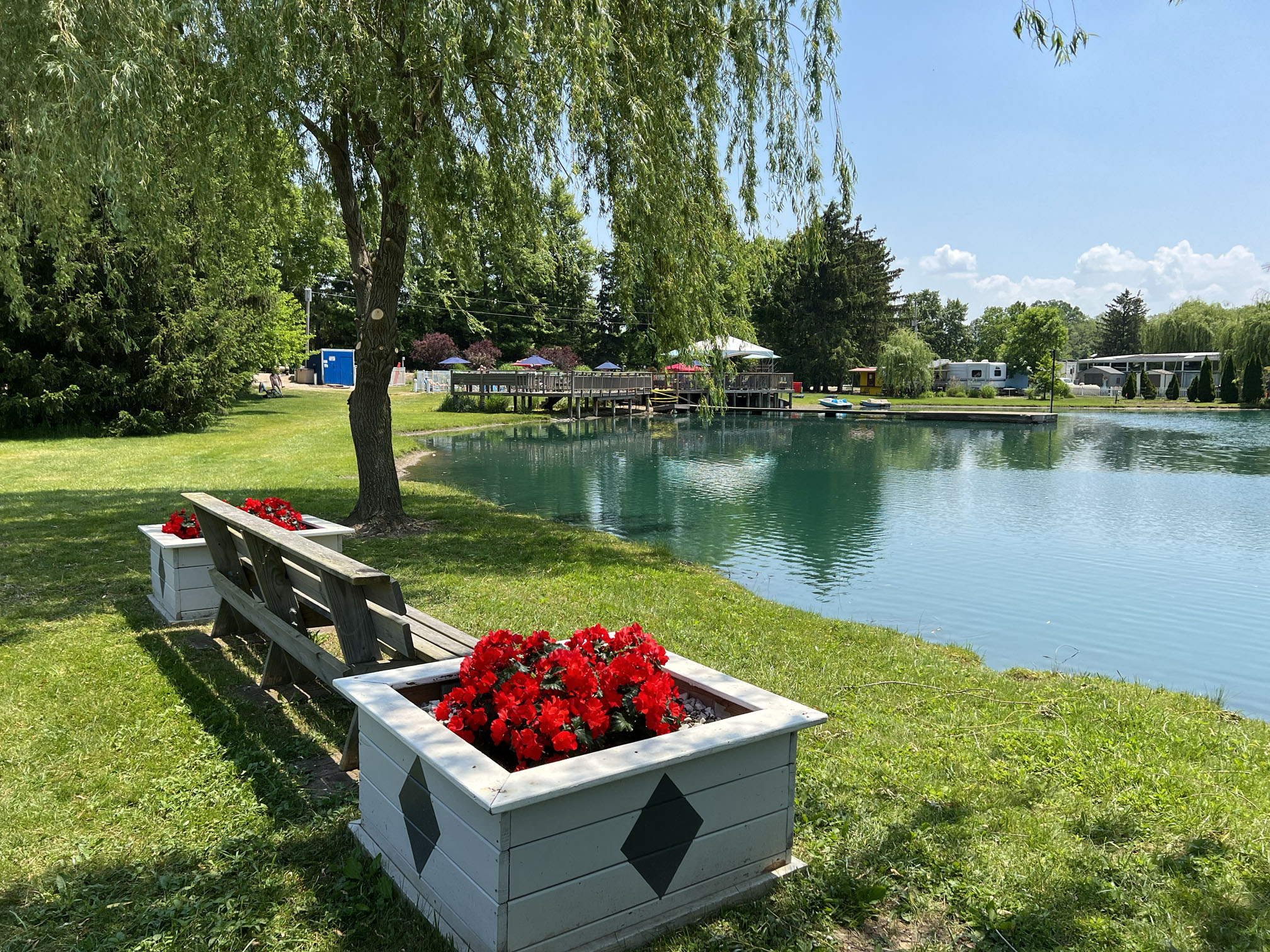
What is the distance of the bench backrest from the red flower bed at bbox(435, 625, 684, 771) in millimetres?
558

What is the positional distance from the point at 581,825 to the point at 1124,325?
97859mm

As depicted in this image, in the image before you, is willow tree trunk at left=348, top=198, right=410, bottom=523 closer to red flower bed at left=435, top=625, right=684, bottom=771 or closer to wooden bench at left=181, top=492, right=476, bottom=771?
wooden bench at left=181, top=492, right=476, bottom=771

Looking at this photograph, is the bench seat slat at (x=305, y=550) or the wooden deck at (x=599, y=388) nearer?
the bench seat slat at (x=305, y=550)

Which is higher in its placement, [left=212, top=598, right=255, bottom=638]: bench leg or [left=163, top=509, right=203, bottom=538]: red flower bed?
[left=163, top=509, right=203, bottom=538]: red flower bed

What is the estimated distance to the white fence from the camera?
45.7 meters

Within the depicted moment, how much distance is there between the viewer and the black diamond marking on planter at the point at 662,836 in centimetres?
240

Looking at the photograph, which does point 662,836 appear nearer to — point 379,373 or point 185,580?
point 185,580

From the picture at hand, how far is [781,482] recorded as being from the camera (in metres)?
18.8

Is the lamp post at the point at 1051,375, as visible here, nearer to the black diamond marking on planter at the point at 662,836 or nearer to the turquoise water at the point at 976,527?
the turquoise water at the point at 976,527

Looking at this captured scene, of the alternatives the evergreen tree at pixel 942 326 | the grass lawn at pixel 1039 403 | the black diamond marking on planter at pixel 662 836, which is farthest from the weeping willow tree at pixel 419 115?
the evergreen tree at pixel 942 326

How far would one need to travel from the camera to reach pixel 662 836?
96.3 inches

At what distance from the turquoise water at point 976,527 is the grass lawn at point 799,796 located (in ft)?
8.01

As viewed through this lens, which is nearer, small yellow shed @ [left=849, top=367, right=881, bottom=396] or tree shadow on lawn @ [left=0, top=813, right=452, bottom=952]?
tree shadow on lawn @ [left=0, top=813, right=452, bottom=952]

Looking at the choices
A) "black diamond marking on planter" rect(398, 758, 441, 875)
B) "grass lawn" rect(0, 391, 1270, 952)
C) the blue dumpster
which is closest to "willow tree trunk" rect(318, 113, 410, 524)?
"grass lawn" rect(0, 391, 1270, 952)
